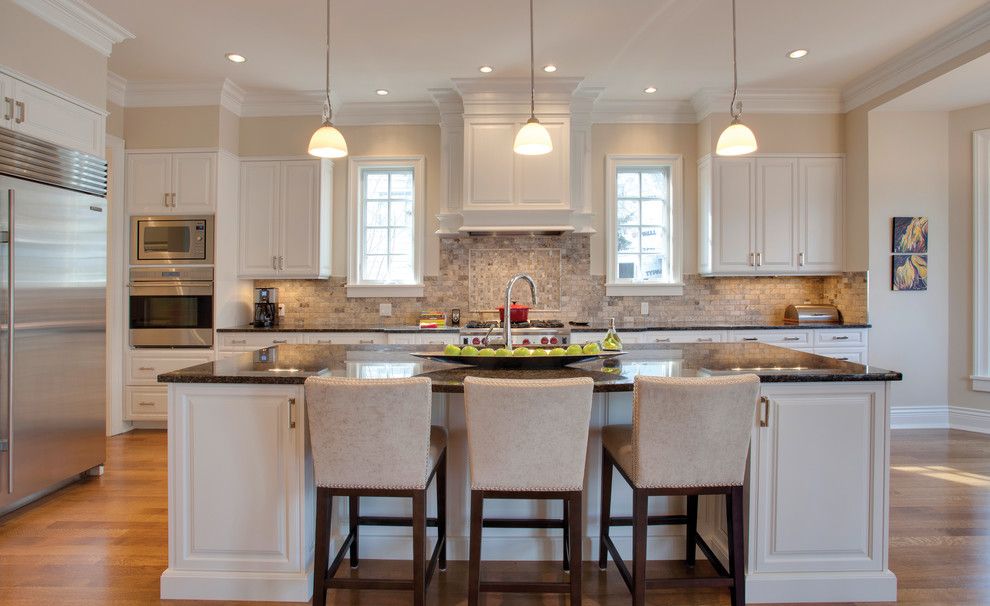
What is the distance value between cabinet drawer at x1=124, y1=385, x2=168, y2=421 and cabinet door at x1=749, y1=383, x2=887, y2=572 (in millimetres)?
4464

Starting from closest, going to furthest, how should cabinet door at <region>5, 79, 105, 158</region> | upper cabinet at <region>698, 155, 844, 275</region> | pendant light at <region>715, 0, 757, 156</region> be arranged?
pendant light at <region>715, 0, 757, 156</region> → cabinet door at <region>5, 79, 105, 158</region> → upper cabinet at <region>698, 155, 844, 275</region>

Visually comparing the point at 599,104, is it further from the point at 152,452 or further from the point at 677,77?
the point at 152,452

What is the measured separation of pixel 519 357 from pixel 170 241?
145 inches

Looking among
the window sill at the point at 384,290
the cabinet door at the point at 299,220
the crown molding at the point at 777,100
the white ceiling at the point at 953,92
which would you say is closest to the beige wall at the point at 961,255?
the white ceiling at the point at 953,92

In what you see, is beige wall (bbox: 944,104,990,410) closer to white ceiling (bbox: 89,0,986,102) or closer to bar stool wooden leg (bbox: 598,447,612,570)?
white ceiling (bbox: 89,0,986,102)

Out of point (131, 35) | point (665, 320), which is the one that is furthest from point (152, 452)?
point (665, 320)

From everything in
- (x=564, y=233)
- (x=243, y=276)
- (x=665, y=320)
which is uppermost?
(x=564, y=233)

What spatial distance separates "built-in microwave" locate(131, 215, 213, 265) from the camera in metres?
4.38

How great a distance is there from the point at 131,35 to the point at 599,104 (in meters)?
3.65

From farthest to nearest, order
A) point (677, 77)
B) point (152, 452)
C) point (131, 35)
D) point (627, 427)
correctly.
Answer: point (677, 77) → point (152, 452) → point (131, 35) → point (627, 427)

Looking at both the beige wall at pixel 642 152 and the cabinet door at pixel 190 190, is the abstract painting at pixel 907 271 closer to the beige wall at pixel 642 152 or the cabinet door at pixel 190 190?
the beige wall at pixel 642 152

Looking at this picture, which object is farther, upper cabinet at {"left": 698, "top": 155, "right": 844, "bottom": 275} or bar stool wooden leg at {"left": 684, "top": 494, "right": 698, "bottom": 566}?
upper cabinet at {"left": 698, "top": 155, "right": 844, "bottom": 275}

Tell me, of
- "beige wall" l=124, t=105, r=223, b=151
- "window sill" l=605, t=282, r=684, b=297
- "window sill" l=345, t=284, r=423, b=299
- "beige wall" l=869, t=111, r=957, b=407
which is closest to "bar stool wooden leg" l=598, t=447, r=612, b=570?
"window sill" l=605, t=282, r=684, b=297

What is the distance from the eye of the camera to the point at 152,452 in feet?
12.7
